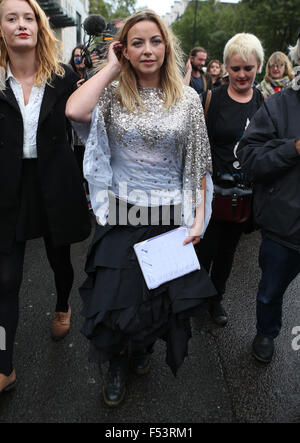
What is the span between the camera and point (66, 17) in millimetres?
16969

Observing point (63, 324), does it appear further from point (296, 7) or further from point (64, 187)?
point (296, 7)

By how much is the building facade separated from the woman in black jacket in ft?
36.6

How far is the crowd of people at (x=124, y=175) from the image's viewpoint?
1.80 meters

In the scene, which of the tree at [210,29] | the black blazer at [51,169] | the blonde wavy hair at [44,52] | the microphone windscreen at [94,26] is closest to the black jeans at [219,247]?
the black blazer at [51,169]

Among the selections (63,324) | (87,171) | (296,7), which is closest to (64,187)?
(87,171)

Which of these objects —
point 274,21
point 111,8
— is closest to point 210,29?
point 111,8

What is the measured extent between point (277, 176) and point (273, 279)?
26.7 inches

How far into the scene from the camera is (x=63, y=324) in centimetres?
262

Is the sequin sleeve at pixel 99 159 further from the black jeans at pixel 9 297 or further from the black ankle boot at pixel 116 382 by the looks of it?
the black ankle boot at pixel 116 382

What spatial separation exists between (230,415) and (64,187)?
1.62 metres

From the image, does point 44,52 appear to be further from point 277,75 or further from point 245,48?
point 277,75

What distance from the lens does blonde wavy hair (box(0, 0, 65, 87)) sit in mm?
2049

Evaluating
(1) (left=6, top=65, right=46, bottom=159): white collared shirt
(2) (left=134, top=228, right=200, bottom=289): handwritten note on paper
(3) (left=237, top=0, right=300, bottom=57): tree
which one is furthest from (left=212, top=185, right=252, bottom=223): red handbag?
(3) (left=237, top=0, right=300, bottom=57): tree

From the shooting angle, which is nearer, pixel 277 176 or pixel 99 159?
pixel 99 159
